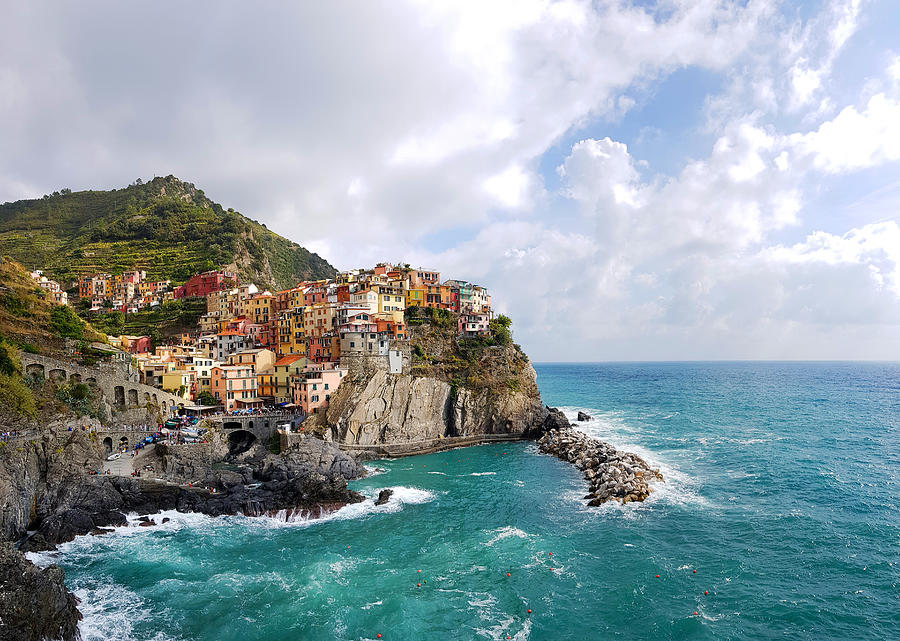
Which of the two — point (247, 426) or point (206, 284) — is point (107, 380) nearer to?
point (247, 426)

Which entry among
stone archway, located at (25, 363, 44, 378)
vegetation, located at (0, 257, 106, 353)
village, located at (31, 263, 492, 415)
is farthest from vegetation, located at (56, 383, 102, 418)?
village, located at (31, 263, 492, 415)

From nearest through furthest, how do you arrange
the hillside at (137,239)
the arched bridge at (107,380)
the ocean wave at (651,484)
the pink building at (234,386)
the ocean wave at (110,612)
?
the ocean wave at (110,612) < the ocean wave at (651,484) < the arched bridge at (107,380) < the pink building at (234,386) < the hillside at (137,239)

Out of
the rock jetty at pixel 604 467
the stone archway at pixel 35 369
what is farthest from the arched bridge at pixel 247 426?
the rock jetty at pixel 604 467

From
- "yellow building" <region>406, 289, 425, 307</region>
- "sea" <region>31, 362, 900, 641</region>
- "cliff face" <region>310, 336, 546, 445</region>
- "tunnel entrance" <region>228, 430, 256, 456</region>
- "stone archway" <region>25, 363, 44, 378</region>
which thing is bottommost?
"sea" <region>31, 362, 900, 641</region>

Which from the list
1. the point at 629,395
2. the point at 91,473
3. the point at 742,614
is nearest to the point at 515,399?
the point at 742,614

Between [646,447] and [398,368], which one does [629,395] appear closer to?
[646,447]

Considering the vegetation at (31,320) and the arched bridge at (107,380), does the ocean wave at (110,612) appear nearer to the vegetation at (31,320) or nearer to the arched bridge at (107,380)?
the arched bridge at (107,380)

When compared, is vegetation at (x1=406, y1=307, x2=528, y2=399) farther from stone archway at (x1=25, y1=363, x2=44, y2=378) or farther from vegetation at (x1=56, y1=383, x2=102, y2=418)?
stone archway at (x1=25, y1=363, x2=44, y2=378)
